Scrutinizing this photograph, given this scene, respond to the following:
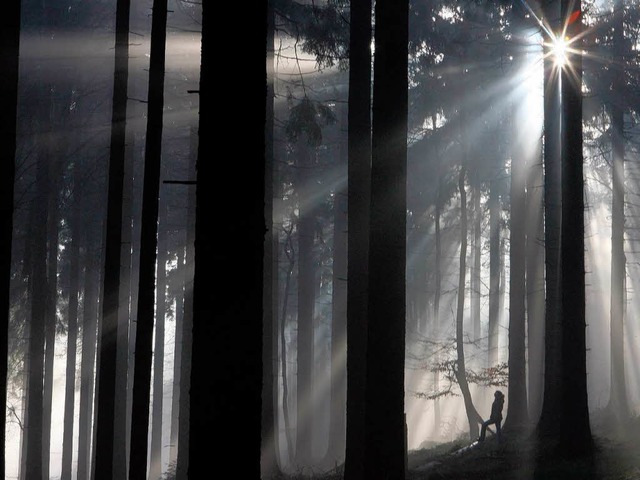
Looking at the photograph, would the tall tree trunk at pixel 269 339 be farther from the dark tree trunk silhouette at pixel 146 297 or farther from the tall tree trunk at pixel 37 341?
the tall tree trunk at pixel 37 341

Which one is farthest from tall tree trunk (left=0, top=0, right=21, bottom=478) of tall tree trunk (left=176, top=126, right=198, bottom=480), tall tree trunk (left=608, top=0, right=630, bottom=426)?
tall tree trunk (left=608, top=0, right=630, bottom=426)

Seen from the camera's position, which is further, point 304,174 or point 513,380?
point 304,174

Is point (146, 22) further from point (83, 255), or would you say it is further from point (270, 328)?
point (270, 328)

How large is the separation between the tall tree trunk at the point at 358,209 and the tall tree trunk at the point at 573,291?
3.23m

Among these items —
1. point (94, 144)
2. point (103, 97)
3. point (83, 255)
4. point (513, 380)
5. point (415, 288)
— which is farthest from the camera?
point (415, 288)

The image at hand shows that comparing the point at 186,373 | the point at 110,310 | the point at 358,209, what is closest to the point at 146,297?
the point at 110,310

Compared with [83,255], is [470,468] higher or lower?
lower

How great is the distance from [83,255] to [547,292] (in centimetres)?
2135

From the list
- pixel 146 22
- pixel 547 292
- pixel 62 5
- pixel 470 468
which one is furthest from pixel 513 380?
pixel 146 22

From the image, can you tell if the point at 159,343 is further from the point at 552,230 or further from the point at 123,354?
the point at 552,230

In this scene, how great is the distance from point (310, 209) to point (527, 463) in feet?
57.1

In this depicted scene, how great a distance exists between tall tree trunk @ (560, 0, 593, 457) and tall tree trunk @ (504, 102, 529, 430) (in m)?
5.74

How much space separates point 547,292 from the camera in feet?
48.9

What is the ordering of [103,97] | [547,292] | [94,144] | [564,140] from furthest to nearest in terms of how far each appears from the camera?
[103,97] < [94,144] < [547,292] < [564,140]
